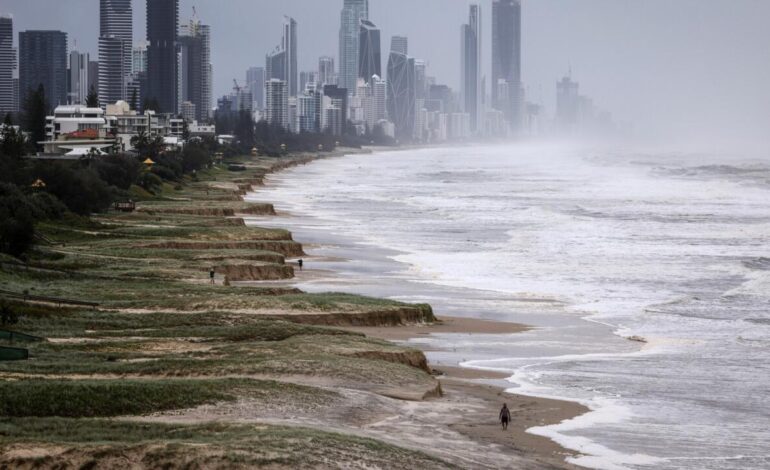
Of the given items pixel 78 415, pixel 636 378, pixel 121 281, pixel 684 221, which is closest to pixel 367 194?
pixel 684 221

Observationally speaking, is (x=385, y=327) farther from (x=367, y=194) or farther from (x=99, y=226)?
(x=367, y=194)

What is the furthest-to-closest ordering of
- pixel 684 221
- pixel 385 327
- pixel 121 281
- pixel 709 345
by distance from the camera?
1. pixel 684 221
2. pixel 121 281
3. pixel 385 327
4. pixel 709 345

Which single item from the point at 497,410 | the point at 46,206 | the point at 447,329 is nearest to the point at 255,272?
the point at 447,329

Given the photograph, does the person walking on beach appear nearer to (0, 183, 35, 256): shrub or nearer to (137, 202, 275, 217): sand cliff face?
(0, 183, 35, 256): shrub

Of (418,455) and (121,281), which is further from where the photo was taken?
(121,281)

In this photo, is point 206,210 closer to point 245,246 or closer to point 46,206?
point 46,206

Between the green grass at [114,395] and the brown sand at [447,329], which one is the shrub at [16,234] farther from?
the green grass at [114,395]

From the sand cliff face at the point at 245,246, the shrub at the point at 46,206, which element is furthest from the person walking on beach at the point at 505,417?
the shrub at the point at 46,206
